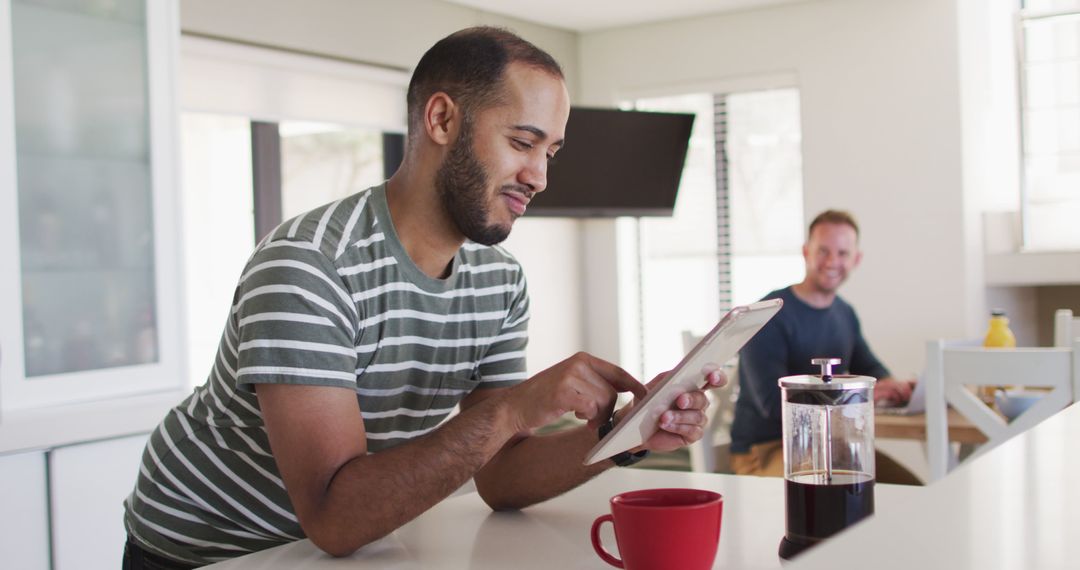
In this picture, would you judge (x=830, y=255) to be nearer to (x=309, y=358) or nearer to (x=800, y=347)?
(x=800, y=347)

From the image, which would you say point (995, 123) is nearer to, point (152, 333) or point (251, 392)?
point (152, 333)

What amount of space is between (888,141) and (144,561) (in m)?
4.26

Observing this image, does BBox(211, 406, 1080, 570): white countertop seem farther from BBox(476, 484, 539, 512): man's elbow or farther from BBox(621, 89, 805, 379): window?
BBox(621, 89, 805, 379): window

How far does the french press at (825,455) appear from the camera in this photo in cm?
98

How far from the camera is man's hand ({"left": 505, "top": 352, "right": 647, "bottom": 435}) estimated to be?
45.1 inches

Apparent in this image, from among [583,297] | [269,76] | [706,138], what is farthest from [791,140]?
[269,76]

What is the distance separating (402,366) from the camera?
4.30 feet

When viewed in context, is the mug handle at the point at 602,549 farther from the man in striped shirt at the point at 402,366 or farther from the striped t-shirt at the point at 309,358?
the striped t-shirt at the point at 309,358

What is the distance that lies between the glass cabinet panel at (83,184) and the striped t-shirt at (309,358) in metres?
1.25

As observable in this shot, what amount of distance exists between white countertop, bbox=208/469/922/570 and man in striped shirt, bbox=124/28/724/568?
0.14ft

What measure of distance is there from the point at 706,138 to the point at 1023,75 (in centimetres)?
153

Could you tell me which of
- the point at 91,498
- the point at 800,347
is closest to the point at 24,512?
the point at 91,498

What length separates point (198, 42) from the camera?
3.82 m

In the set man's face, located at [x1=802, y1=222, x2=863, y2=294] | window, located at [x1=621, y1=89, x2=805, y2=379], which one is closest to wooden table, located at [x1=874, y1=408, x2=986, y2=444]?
man's face, located at [x1=802, y1=222, x2=863, y2=294]
